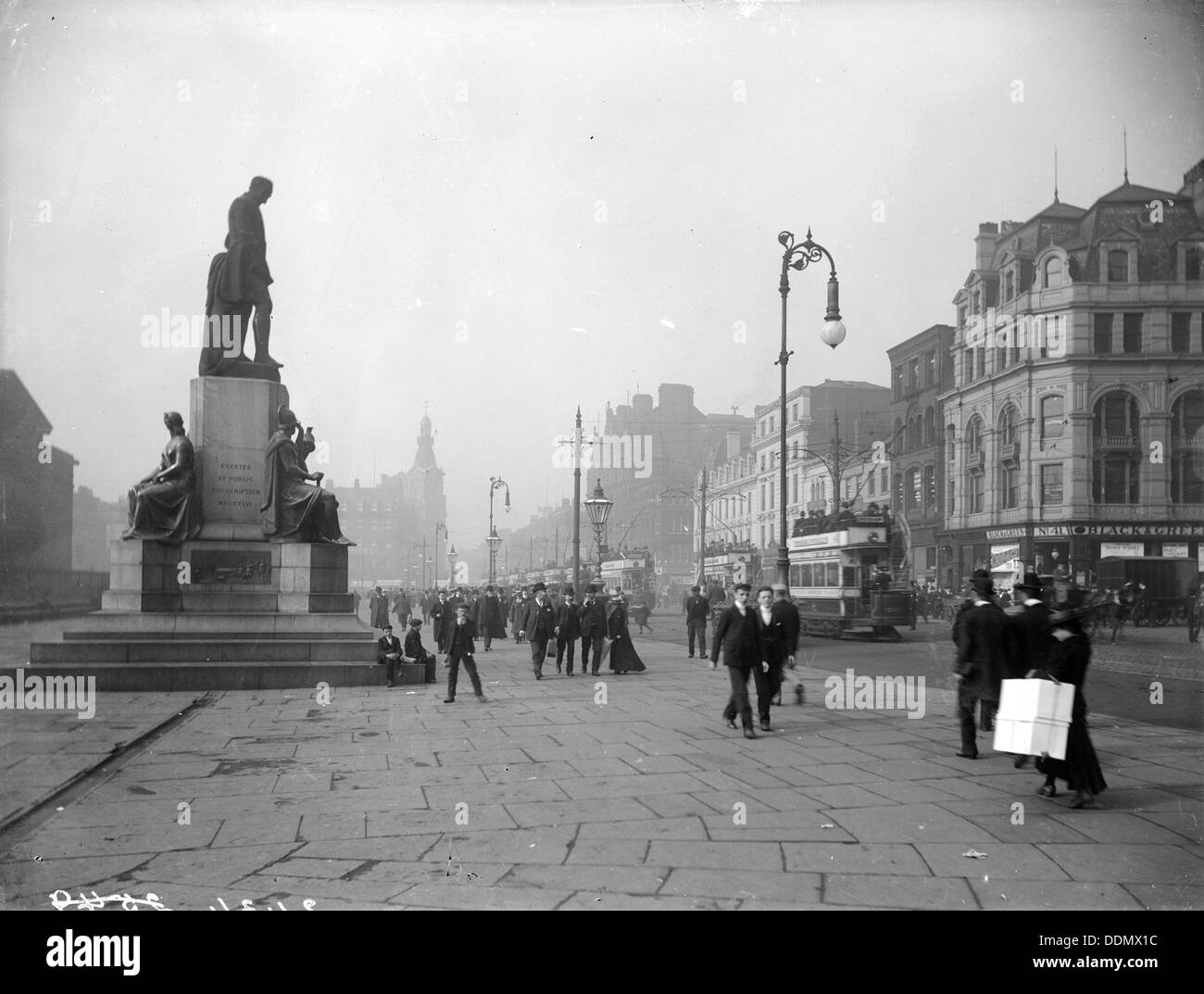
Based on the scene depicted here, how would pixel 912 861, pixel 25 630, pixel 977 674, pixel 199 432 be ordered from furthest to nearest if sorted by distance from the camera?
pixel 25 630 → pixel 199 432 → pixel 977 674 → pixel 912 861

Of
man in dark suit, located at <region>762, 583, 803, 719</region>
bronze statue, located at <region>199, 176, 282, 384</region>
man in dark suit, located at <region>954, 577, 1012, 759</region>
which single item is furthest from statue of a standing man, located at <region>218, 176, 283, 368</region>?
man in dark suit, located at <region>954, 577, 1012, 759</region>

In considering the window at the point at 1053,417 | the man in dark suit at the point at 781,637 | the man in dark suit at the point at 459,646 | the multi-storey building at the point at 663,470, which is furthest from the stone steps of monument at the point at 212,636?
the multi-storey building at the point at 663,470

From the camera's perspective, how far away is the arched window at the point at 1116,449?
33938mm

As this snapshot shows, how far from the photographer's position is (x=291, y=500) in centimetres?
1603

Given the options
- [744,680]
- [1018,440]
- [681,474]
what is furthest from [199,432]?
[681,474]

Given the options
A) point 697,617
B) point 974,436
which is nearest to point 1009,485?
point 974,436

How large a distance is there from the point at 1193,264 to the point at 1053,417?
9365 mm

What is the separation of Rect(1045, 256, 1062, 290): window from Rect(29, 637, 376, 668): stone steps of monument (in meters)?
35.7

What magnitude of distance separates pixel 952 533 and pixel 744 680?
4189cm

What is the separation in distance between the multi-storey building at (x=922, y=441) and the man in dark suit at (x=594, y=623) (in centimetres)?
3588

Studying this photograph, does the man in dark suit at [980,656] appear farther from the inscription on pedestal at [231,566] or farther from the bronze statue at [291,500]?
the inscription on pedestal at [231,566]

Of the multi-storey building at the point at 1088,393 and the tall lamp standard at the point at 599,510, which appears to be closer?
the tall lamp standard at the point at 599,510

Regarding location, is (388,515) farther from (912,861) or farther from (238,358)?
(912,861)
